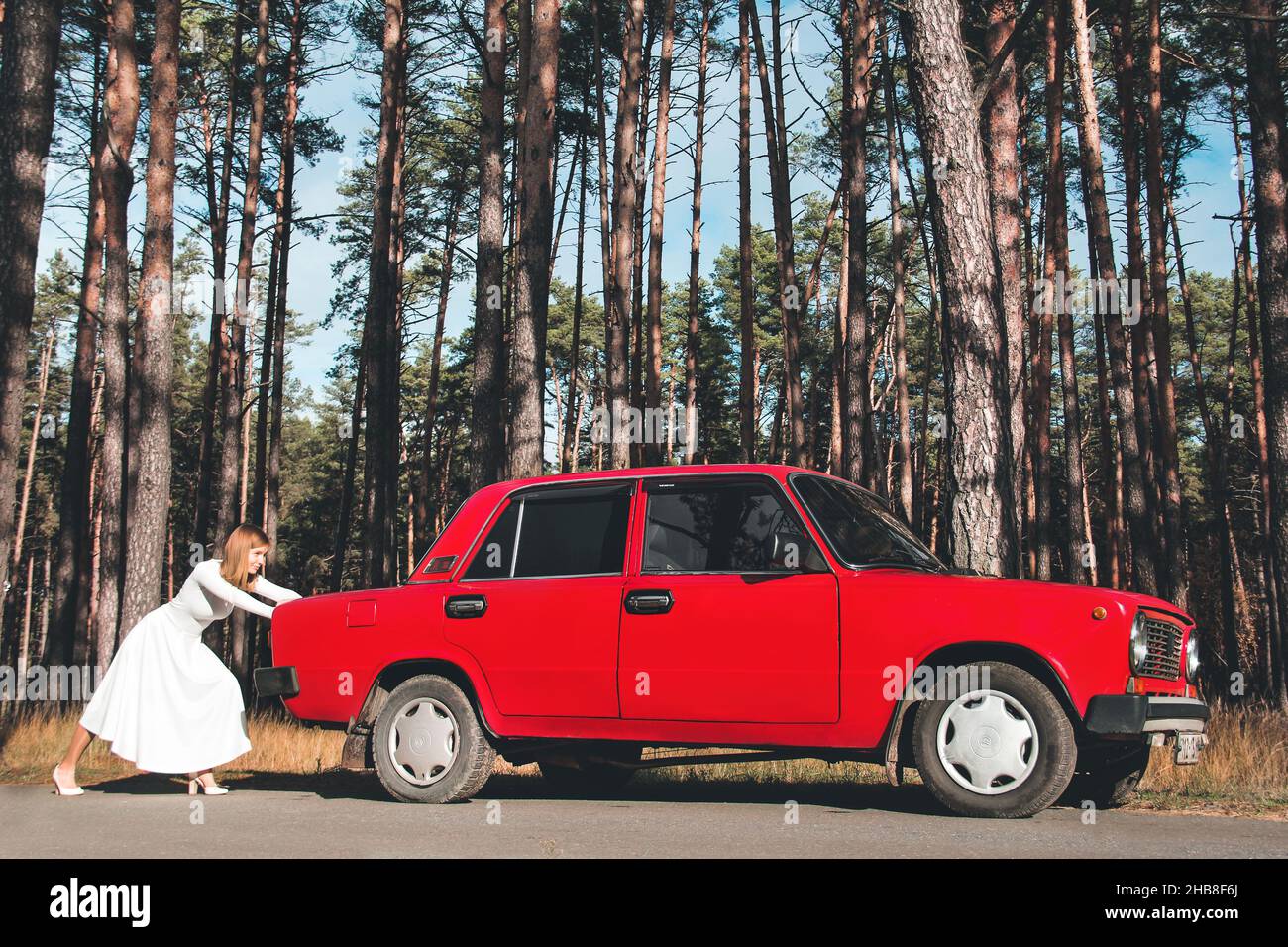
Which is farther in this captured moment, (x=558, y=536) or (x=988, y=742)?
(x=558, y=536)

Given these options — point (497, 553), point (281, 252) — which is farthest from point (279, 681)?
point (281, 252)

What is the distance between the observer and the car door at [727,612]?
671 centimetres

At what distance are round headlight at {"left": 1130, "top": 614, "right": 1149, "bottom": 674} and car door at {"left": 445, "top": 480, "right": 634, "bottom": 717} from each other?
9.63 feet

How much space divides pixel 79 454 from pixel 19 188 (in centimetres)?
1368

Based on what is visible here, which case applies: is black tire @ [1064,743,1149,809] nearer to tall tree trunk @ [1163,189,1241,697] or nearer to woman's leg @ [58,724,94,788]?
woman's leg @ [58,724,94,788]

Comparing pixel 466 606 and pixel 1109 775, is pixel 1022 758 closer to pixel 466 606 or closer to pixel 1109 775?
pixel 1109 775

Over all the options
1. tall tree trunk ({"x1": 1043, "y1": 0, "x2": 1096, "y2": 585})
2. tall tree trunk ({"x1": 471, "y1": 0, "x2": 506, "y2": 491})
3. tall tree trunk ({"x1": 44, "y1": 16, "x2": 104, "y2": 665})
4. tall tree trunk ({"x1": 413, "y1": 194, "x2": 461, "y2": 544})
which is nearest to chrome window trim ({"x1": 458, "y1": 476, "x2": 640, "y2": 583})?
tall tree trunk ({"x1": 471, "y1": 0, "x2": 506, "y2": 491})

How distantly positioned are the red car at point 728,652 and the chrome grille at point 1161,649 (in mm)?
18

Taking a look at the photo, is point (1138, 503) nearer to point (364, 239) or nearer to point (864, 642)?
point (864, 642)

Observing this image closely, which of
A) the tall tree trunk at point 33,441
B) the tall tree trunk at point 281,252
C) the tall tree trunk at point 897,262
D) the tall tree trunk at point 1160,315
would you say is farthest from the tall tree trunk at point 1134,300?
the tall tree trunk at point 33,441

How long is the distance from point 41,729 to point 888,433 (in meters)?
52.6

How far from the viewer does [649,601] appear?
7102mm

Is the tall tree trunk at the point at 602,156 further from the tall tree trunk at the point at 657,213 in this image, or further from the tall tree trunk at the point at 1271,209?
the tall tree trunk at the point at 1271,209
